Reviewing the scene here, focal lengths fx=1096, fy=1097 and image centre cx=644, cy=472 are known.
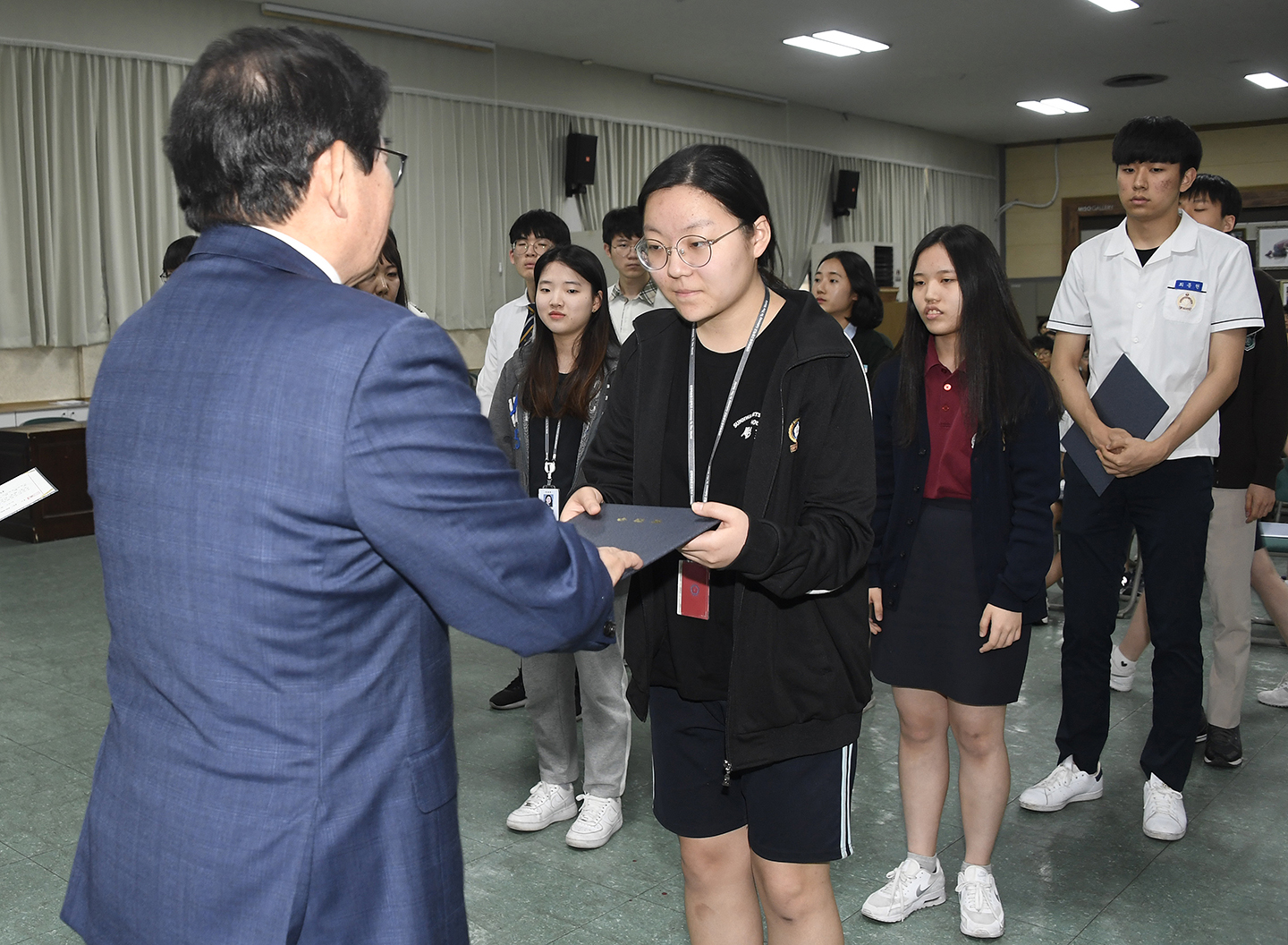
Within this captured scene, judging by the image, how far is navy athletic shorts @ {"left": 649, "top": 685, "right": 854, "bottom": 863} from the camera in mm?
1631

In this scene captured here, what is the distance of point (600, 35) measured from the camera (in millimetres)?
9453

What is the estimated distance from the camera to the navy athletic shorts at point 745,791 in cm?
163

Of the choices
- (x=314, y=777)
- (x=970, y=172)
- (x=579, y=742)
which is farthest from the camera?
(x=970, y=172)

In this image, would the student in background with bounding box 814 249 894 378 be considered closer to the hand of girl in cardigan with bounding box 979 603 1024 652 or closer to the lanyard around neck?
the hand of girl in cardigan with bounding box 979 603 1024 652

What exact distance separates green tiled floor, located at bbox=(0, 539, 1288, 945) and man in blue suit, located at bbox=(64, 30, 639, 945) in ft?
4.78

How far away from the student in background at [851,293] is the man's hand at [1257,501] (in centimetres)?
153

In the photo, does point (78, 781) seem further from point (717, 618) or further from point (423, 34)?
point (423, 34)

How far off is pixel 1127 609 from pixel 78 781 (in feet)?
13.9

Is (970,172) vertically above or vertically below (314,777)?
above

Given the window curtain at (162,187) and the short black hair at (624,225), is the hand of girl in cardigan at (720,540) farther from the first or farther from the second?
the window curtain at (162,187)

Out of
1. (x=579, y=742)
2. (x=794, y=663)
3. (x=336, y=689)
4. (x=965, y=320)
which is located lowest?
(x=579, y=742)

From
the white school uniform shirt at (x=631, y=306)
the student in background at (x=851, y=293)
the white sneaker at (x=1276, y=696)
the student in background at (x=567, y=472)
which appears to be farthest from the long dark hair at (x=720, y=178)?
the white sneaker at (x=1276, y=696)

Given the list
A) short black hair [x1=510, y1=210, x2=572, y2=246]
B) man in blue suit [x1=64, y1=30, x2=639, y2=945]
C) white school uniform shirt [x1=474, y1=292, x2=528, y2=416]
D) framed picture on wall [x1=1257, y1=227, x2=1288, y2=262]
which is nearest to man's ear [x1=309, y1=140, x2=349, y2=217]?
man in blue suit [x1=64, y1=30, x2=639, y2=945]

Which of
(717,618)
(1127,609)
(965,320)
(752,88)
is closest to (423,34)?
(752,88)
